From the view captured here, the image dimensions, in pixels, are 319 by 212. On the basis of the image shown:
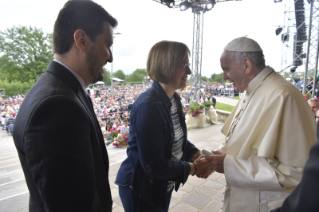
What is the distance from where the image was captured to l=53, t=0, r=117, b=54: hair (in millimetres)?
917

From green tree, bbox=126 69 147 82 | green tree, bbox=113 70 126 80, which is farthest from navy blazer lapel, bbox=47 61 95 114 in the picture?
green tree, bbox=113 70 126 80

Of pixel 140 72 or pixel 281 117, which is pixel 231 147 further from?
pixel 140 72

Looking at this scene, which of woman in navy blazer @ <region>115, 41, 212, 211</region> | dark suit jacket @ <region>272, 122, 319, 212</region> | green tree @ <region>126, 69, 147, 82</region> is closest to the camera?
dark suit jacket @ <region>272, 122, 319, 212</region>

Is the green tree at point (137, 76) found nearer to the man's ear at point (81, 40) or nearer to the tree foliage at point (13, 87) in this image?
the tree foliage at point (13, 87)

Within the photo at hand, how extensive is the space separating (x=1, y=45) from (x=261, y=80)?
36360mm

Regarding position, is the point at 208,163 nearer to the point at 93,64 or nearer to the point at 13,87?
the point at 93,64

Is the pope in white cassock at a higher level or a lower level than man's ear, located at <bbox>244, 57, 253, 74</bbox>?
lower

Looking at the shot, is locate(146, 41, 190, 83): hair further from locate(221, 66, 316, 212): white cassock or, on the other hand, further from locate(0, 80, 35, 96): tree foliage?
locate(0, 80, 35, 96): tree foliage

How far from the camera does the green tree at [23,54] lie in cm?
2859

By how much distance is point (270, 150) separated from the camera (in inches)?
47.4

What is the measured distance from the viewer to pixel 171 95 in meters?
1.73

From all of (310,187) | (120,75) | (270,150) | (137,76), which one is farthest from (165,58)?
(120,75)

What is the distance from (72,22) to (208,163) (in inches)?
54.5

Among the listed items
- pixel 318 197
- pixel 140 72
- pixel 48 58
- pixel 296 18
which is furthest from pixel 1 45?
pixel 140 72
